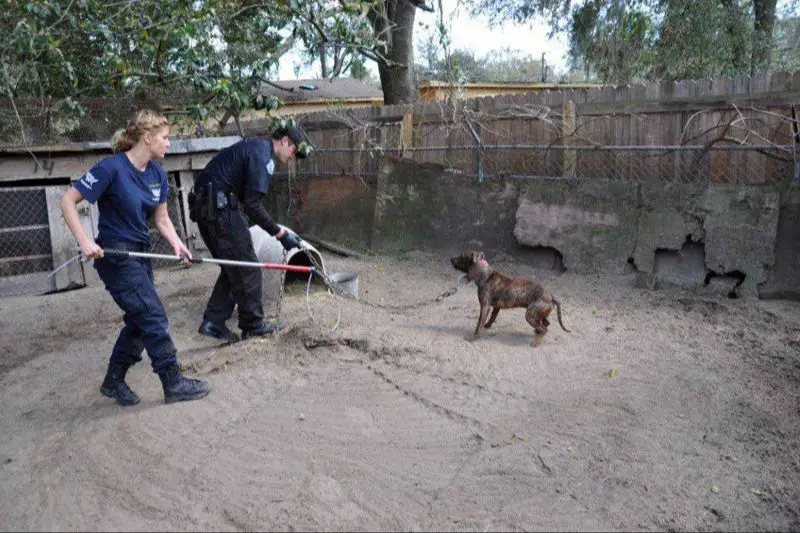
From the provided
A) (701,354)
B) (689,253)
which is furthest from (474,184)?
(701,354)

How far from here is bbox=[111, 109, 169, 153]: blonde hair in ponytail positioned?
450 cm

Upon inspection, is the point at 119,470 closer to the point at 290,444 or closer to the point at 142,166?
the point at 290,444

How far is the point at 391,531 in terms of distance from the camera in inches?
131

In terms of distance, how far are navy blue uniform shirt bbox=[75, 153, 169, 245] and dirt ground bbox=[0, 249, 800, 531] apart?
→ 1.21 m

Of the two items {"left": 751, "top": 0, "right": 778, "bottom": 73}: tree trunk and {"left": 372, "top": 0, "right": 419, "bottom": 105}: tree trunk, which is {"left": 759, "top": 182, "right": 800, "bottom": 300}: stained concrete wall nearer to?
{"left": 751, "top": 0, "right": 778, "bottom": 73}: tree trunk

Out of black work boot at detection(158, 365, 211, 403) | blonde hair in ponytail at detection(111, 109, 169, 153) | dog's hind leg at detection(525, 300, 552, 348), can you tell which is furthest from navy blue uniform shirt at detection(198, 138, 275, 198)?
dog's hind leg at detection(525, 300, 552, 348)

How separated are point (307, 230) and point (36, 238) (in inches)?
162

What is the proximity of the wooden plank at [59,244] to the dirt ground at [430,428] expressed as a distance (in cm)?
297

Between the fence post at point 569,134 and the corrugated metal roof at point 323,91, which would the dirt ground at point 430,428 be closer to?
the fence post at point 569,134

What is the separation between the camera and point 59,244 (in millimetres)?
9852

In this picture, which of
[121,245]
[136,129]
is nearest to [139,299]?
[121,245]

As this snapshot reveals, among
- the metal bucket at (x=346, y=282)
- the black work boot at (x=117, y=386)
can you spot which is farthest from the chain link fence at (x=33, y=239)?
the black work boot at (x=117, y=386)

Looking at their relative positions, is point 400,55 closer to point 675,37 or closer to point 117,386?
point 675,37

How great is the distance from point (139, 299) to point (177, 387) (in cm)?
67
